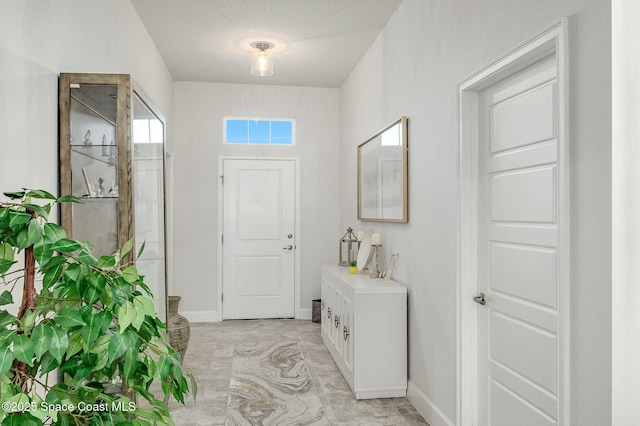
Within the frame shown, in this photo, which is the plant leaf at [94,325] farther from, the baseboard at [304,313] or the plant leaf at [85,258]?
the baseboard at [304,313]

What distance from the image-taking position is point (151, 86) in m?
4.11

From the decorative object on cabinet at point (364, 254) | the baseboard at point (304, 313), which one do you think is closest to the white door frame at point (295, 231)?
the baseboard at point (304, 313)

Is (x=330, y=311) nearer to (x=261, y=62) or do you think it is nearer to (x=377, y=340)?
(x=377, y=340)

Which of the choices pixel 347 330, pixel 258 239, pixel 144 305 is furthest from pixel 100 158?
pixel 258 239

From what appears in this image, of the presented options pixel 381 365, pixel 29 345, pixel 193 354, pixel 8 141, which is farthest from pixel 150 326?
pixel 193 354

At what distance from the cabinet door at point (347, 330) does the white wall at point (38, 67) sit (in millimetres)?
1988

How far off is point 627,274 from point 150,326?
54.7 inches

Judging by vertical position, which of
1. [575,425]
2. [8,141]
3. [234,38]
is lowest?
[575,425]

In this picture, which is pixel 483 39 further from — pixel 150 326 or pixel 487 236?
pixel 150 326

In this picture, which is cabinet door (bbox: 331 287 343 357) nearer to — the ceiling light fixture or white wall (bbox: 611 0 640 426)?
the ceiling light fixture

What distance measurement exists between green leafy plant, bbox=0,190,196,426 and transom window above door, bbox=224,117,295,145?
463 cm

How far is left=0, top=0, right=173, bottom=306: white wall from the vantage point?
1.63 meters

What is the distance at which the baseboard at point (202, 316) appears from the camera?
5375 mm

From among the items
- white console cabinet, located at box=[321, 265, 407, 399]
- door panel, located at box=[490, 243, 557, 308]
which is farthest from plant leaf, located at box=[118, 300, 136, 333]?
white console cabinet, located at box=[321, 265, 407, 399]
